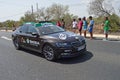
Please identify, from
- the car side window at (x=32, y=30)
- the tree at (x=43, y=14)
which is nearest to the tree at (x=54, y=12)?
the tree at (x=43, y=14)

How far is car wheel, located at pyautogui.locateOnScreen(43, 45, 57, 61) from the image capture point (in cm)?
906

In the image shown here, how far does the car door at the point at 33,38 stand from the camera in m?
10.0

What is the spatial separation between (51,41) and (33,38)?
149 cm

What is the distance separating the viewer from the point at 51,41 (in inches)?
357

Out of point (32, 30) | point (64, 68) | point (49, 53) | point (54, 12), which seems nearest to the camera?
point (64, 68)

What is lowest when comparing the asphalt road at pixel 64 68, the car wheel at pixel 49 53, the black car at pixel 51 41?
the asphalt road at pixel 64 68

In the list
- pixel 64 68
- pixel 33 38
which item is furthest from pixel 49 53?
pixel 64 68

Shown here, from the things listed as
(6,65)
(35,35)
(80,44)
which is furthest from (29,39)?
(80,44)

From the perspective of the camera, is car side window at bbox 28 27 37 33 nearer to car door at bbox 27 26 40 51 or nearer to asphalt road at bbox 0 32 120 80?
car door at bbox 27 26 40 51

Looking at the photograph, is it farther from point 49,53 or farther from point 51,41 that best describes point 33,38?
point 51,41

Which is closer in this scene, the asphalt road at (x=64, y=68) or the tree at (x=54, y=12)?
the asphalt road at (x=64, y=68)

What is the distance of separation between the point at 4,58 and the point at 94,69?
469cm

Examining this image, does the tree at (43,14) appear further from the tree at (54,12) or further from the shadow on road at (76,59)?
the shadow on road at (76,59)

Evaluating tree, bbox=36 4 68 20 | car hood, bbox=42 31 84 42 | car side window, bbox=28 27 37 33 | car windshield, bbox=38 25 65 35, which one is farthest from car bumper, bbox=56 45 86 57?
tree, bbox=36 4 68 20
